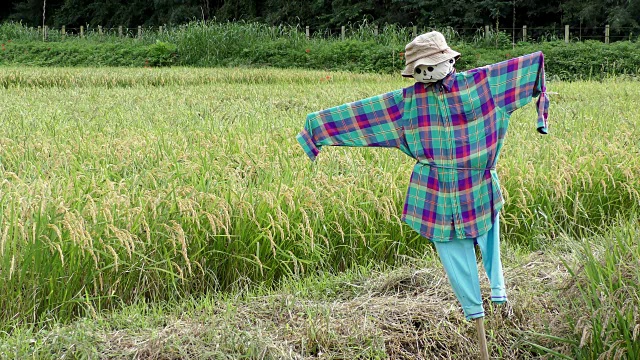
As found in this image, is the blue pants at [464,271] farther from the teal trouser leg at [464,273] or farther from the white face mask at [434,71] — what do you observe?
the white face mask at [434,71]

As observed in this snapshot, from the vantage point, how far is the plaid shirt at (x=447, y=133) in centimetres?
203

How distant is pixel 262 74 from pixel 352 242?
10109mm

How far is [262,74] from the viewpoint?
43.5 ft

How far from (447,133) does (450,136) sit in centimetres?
1

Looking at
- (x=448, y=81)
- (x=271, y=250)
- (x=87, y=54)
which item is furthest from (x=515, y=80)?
(x=87, y=54)

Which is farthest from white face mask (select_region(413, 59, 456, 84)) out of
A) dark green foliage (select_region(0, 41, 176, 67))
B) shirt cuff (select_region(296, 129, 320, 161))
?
dark green foliage (select_region(0, 41, 176, 67))

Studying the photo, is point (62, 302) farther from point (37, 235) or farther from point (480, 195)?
point (480, 195)

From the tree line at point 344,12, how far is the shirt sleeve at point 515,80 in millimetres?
17670

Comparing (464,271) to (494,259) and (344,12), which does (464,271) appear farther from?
(344,12)

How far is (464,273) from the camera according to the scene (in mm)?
2064

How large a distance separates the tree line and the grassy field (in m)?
15.9

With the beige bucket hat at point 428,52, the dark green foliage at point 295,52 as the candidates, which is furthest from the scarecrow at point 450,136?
the dark green foliage at point 295,52

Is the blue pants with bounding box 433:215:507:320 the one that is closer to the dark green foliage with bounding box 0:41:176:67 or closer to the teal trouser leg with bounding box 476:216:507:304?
the teal trouser leg with bounding box 476:216:507:304

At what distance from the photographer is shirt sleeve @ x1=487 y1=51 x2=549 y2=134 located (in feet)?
6.82
